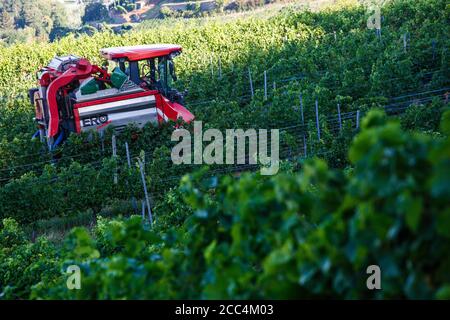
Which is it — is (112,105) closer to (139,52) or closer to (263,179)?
(139,52)

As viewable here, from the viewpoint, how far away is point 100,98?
1672 centimetres

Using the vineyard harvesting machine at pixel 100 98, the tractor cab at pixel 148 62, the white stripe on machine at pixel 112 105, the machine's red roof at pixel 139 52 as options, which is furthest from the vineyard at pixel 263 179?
the machine's red roof at pixel 139 52

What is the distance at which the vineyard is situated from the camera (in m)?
4.08

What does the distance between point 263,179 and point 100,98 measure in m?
8.37

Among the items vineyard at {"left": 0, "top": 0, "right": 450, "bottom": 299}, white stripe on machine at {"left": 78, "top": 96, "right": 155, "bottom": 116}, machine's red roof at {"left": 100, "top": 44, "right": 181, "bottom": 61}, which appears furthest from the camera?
machine's red roof at {"left": 100, "top": 44, "right": 181, "bottom": 61}

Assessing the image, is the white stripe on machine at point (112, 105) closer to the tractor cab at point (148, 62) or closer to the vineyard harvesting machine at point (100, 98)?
the vineyard harvesting machine at point (100, 98)

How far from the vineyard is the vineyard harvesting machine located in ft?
1.14

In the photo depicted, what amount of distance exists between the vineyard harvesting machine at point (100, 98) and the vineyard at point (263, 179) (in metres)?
0.35

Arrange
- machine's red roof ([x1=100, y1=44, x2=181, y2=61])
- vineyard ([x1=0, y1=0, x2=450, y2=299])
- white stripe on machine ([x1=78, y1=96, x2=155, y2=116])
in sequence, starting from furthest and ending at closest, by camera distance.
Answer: machine's red roof ([x1=100, y1=44, x2=181, y2=61])
white stripe on machine ([x1=78, y1=96, x2=155, y2=116])
vineyard ([x1=0, y1=0, x2=450, y2=299])

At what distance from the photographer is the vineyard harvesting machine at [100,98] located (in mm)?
16656

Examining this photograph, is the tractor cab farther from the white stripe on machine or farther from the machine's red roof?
the white stripe on machine

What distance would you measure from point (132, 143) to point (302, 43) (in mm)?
11956

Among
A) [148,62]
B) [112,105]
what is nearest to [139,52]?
[148,62]

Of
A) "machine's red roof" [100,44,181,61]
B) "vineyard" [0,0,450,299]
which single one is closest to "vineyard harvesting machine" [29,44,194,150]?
"machine's red roof" [100,44,181,61]
